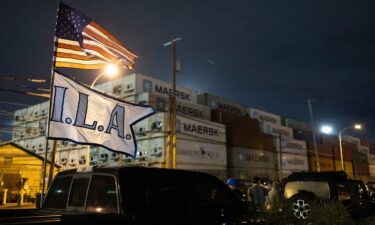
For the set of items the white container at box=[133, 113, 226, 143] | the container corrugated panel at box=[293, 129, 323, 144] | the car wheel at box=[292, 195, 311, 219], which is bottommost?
the car wheel at box=[292, 195, 311, 219]

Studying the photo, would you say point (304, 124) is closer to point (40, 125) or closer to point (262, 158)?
point (262, 158)

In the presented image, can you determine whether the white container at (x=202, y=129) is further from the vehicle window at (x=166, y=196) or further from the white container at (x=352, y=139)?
the white container at (x=352, y=139)

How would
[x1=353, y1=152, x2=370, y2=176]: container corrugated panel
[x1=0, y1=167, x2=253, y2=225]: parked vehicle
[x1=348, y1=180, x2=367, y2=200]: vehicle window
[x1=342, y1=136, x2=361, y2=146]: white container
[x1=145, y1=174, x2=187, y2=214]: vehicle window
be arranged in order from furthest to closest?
[x1=342, y1=136, x2=361, y2=146]: white container, [x1=353, y1=152, x2=370, y2=176]: container corrugated panel, [x1=348, y1=180, x2=367, y2=200]: vehicle window, [x1=145, y1=174, x2=187, y2=214]: vehicle window, [x1=0, y1=167, x2=253, y2=225]: parked vehicle

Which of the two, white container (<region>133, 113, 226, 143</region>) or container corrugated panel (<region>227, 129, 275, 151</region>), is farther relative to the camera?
container corrugated panel (<region>227, 129, 275, 151</region>)

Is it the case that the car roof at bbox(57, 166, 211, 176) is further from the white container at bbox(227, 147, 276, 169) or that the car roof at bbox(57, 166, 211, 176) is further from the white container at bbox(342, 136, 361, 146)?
the white container at bbox(342, 136, 361, 146)

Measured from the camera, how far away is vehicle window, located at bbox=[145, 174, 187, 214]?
445cm

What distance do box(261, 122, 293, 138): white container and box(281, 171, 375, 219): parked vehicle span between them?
3543 cm

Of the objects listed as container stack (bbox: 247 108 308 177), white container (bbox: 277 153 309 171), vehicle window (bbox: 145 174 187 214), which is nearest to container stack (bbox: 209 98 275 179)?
container stack (bbox: 247 108 308 177)

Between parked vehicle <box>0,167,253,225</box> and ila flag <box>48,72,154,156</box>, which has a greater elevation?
ila flag <box>48,72,154,156</box>

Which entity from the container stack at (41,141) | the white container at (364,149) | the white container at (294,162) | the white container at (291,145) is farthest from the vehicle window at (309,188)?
the white container at (364,149)

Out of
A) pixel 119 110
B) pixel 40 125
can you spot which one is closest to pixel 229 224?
pixel 119 110

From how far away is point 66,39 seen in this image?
31.4 feet

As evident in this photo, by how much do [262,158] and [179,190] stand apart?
37390 millimetres

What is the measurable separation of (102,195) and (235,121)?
34.9m
